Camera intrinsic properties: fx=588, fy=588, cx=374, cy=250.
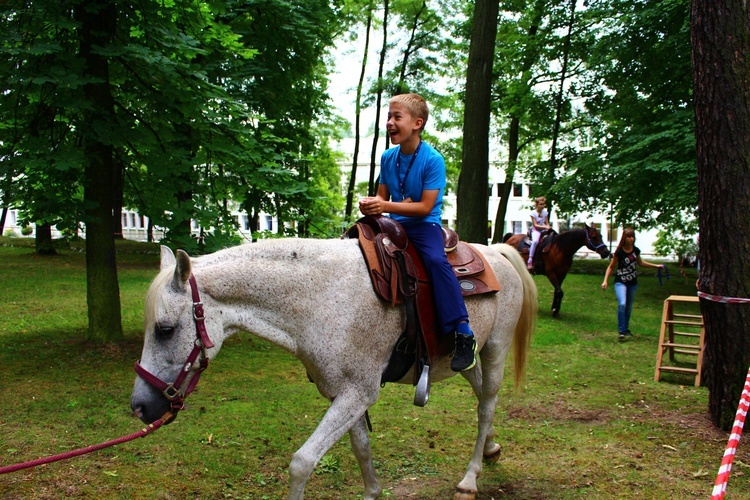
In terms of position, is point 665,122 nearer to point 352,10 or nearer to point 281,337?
point 281,337

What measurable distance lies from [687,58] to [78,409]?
15458 millimetres

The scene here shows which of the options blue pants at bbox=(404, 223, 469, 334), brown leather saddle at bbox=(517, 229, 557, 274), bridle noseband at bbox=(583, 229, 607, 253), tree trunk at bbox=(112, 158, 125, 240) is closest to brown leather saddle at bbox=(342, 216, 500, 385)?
blue pants at bbox=(404, 223, 469, 334)

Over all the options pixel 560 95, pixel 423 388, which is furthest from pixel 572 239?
pixel 560 95

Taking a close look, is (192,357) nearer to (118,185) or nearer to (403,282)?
(403,282)

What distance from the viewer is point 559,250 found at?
A: 13258 millimetres

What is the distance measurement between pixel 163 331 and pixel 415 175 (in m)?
1.83

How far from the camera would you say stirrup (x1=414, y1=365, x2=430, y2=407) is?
3645mm

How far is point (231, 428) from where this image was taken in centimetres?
579

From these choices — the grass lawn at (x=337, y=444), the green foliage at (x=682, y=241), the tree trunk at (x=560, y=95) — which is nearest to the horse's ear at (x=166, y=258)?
the grass lawn at (x=337, y=444)

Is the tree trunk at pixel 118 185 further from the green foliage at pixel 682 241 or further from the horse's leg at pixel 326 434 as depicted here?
the green foliage at pixel 682 241

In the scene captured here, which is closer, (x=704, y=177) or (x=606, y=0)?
(x=704, y=177)

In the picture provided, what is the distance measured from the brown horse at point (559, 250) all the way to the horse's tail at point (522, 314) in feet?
25.4

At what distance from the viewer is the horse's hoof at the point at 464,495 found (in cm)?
435

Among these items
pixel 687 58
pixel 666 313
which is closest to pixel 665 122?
Answer: pixel 687 58
